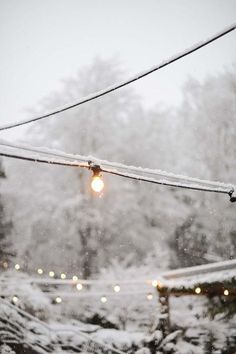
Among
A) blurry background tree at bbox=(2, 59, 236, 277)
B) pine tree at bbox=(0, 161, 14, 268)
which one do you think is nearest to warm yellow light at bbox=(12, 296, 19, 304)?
pine tree at bbox=(0, 161, 14, 268)

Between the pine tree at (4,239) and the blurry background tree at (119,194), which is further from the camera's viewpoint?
the blurry background tree at (119,194)

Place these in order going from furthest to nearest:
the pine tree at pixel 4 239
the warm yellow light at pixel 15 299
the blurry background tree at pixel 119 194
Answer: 1. the blurry background tree at pixel 119 194
2. the pine tree at pixel 4 239
3. the warm yellow light at pixel 15 299

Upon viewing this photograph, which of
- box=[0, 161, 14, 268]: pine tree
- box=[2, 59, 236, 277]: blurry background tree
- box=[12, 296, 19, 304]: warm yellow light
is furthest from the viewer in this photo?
box=[2, 59, 236, 277]: blurry background tree

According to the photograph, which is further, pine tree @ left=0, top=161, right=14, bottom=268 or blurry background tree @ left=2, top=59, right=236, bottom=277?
blurry background tree @ left=2, top=59, right=236, bottom=277

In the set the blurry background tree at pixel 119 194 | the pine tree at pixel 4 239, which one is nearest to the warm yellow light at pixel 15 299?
the pine tree at pixel 4 239

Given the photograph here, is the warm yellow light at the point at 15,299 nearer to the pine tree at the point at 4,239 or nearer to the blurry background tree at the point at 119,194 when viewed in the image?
the pine tree at the point at 4,239

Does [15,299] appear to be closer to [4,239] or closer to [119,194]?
[4,239]

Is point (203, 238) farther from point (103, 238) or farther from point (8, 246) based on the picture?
point (8, 246)

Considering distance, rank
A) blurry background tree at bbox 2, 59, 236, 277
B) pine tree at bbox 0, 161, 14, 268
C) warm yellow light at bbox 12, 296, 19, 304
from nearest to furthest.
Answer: warm yellow light at bbox 12, 296, 19, 304 < pine tree at bbox 0, 161, 14, 268 < blurry background tree at bbox 2, 59, 236, 277

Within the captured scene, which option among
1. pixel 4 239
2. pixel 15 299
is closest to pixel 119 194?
pixel 4 239

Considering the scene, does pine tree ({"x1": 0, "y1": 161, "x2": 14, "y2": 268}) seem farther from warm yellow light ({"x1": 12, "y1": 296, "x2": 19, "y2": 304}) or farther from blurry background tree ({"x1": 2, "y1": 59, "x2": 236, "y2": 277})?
warm yellow light ({"x1": 12, "y1": 296, "x2": 19, "y2": 304})

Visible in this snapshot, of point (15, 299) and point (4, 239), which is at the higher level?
point (4, 239)

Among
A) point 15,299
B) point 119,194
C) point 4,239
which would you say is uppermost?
point 119,194

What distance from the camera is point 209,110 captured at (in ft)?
65.2
